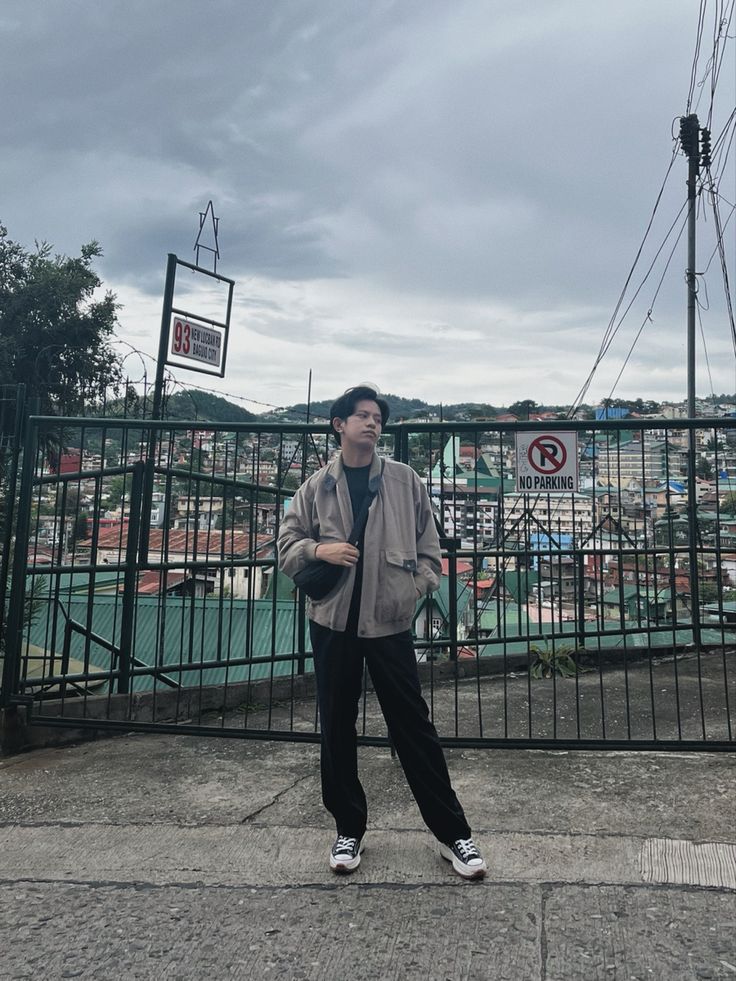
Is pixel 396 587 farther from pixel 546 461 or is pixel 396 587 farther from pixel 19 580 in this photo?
pixel 19 580

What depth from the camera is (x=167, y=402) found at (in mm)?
6703

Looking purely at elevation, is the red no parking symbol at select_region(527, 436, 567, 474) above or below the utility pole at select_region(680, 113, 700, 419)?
below

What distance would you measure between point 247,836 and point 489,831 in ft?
3.62

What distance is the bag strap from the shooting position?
3.07 metres

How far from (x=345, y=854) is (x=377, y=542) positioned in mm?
1269

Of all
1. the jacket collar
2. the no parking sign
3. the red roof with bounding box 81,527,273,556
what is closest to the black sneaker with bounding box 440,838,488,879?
the jacket collar

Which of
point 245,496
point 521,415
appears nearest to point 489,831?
point 521,415

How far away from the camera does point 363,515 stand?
309cm

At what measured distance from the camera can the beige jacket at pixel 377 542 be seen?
3018 millimetres

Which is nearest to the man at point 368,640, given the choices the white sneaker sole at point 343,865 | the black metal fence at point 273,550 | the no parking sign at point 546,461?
the white sneaker sole at point 343,865

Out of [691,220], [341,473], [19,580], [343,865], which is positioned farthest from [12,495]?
[691,220]

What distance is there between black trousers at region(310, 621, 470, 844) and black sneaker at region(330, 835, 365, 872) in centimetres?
3

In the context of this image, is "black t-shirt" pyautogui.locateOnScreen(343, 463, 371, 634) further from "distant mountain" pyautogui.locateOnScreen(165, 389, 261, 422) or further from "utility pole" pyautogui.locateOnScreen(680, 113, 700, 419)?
"utility pole" pyautogui.locateOnScreen(680, 113, 700, 419)

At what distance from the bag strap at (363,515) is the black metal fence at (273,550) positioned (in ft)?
4.44
